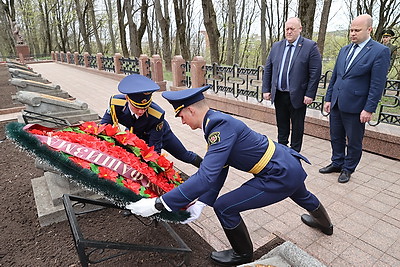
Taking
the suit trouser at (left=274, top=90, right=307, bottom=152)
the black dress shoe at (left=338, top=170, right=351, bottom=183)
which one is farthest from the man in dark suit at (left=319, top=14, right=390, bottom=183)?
the suit trouser at (left=274, top=90, right=307, bottom=152)

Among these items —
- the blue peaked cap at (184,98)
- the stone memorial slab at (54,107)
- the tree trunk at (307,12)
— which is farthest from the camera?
the tree trunk at (307,12)

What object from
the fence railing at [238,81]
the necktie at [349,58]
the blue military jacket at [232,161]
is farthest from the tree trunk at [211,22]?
the blue military jacket at [232,161]

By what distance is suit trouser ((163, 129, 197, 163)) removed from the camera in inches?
136

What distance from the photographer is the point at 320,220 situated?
8.06 feet

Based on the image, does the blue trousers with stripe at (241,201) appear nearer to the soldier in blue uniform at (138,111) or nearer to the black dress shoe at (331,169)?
the soldier in blue uniform at (138,111)

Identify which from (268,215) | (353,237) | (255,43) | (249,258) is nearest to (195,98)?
(249,258)

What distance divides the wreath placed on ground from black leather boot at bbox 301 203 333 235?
1.16 m

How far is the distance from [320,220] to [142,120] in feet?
6.31

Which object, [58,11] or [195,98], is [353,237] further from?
[58,11]

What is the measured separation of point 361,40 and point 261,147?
6.67ft

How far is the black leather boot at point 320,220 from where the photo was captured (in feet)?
7.85

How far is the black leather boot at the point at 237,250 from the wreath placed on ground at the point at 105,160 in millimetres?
397

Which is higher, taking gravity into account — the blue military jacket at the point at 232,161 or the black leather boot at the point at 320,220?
the blue military jacket at the point at 232,161

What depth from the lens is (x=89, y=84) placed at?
40.7 ft
